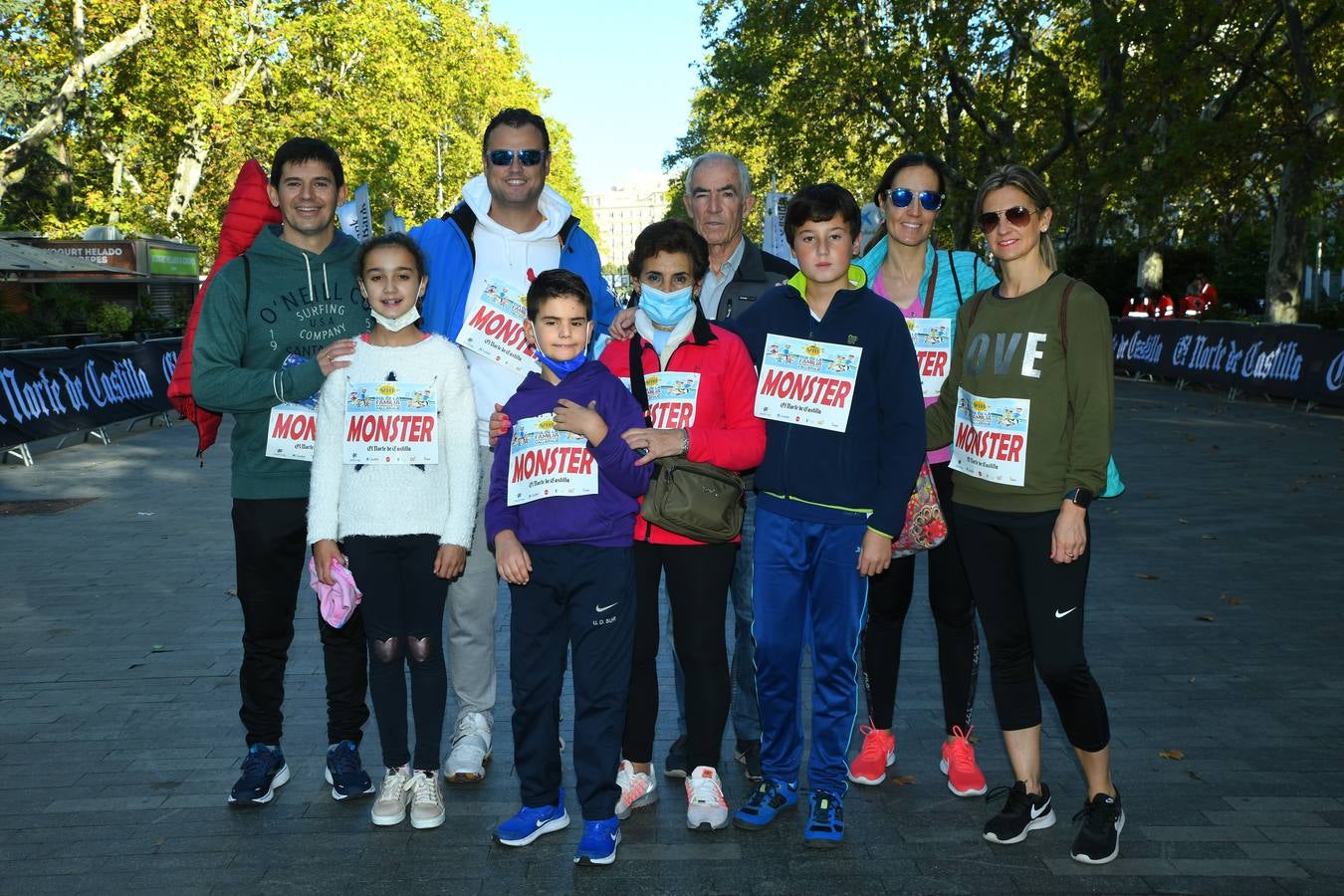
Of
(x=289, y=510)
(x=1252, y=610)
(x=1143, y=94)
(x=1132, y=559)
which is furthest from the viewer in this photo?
(x=1143, y=94)

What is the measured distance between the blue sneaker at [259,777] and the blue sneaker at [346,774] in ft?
0.66

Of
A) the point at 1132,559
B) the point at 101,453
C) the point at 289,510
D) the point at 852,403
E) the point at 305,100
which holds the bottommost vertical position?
the point at 101,453

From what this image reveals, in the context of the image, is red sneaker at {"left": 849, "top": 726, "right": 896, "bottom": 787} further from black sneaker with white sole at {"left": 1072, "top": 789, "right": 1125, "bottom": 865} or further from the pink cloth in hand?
the pink cloth in hand

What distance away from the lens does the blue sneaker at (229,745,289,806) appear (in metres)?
4.66

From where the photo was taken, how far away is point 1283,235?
25109 mm

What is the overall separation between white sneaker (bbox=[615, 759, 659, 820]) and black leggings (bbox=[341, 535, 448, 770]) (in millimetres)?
641

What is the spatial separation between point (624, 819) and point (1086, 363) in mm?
2115

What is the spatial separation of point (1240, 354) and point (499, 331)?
20.0m

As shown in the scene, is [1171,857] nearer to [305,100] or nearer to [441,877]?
[441,877]

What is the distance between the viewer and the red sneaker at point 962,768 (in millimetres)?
4754

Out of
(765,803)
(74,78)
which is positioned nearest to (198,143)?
(74,78)

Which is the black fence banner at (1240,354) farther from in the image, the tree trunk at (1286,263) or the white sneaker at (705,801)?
the white sneaker at (705,801)

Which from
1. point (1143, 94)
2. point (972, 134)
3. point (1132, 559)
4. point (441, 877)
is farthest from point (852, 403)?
point (972, 134)

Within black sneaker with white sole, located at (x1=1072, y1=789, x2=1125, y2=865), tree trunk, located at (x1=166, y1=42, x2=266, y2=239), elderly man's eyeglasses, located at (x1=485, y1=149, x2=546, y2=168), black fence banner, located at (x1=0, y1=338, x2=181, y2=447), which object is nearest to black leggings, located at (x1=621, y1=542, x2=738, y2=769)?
black sneaker with white sole, located at (x1=1072, y1=789, x2=1125, y2=865)
